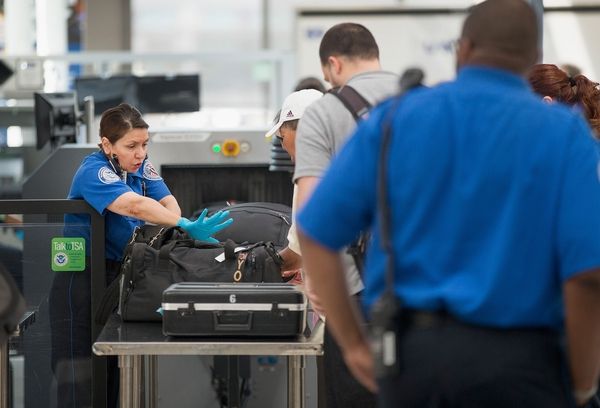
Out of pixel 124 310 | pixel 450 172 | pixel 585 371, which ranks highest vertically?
pixel 450 172

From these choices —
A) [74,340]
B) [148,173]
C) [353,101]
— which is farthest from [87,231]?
[353,101]

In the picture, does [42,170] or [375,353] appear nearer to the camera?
[375,353]

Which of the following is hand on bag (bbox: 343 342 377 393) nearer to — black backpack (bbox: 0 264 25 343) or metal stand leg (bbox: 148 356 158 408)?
black backpack (bbox: 0 264 25 343)

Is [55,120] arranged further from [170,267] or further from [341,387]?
[341,387]

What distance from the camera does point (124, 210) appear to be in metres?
3.78

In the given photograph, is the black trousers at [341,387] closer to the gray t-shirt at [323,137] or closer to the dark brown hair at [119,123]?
the gray t-shirt at [323,137]

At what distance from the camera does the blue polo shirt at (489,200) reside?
188cm

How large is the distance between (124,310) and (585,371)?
1.87 meters

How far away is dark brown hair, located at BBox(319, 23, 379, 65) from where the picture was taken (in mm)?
3184

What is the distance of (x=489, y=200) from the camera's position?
189 centimetres

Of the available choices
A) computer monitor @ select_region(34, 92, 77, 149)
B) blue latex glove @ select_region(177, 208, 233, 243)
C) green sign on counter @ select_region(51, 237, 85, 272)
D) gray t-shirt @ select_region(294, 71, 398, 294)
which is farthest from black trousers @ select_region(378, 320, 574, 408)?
computer monitor @ select_region(34, 92, 77, 149)

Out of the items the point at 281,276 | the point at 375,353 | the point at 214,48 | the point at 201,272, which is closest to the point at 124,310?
the point at 201,272

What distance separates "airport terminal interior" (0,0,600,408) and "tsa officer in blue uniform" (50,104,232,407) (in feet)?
0.04

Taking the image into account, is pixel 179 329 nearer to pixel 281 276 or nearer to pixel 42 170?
pixel 281 276
